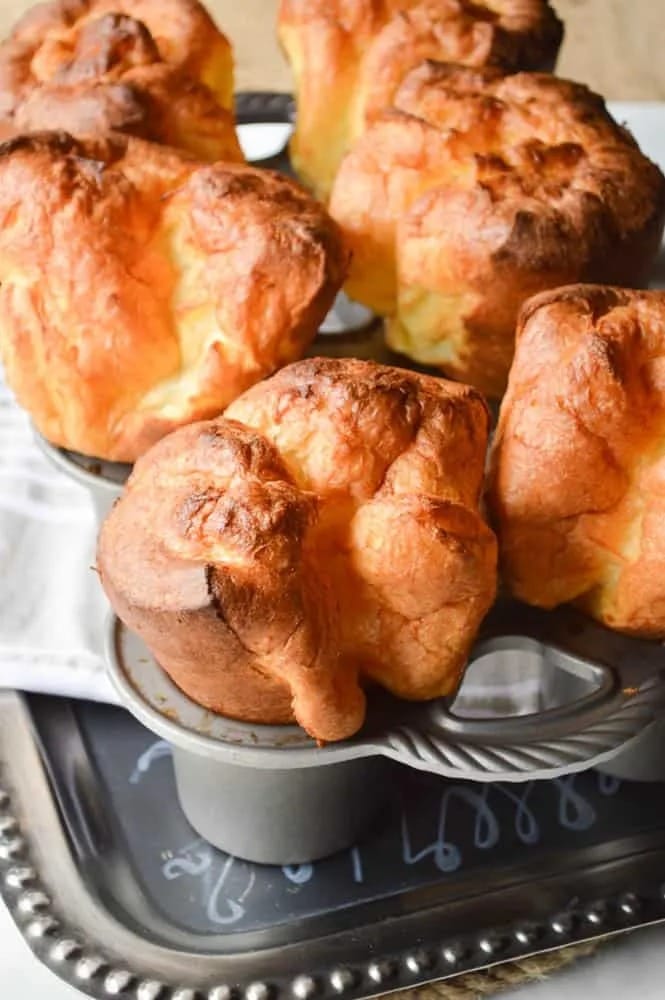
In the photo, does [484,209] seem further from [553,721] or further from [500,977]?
[500,977]

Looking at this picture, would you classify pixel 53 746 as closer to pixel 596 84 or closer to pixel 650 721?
pixel 650 721

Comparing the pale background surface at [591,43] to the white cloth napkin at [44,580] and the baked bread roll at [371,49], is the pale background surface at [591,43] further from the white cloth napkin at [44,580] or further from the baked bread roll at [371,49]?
the white cloth napkin at [44,580]

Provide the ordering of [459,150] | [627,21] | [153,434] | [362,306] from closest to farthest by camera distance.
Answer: [153,434] < [459,150] < [362,306] < [627,21]

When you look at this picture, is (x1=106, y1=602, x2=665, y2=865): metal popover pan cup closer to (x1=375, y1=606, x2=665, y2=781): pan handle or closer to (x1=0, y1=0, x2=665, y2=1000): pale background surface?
(x1=375, y1=606, x2=665, y2=781): pan handle

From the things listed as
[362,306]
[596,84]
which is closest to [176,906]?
[362,306]

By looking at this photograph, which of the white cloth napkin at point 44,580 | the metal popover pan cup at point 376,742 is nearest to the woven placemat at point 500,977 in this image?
the metal popover pan cup at point 376,742

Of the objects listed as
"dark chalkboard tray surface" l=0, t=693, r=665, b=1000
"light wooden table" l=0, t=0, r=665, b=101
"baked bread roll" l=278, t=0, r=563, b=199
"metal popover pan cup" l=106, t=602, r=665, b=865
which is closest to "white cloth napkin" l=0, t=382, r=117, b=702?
"dark chalkboard tray surface" l=0, t=693, r=665, b=1000

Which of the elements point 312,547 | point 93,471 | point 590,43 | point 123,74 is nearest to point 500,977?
point 312,547
